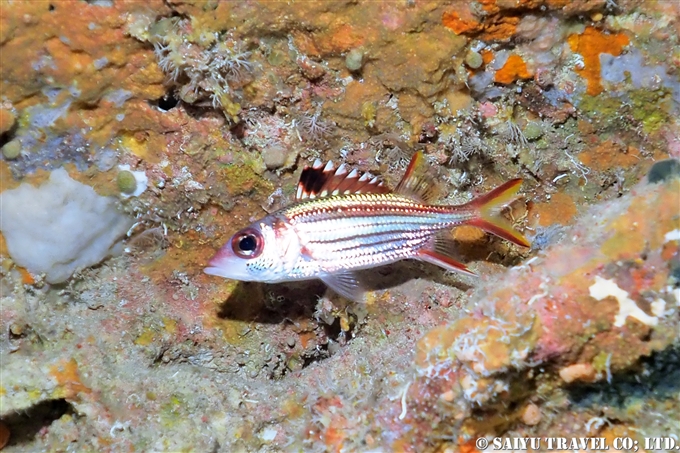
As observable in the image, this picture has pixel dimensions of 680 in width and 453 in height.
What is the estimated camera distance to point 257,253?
2.58 meters

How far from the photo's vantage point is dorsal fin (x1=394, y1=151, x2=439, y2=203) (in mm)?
2939

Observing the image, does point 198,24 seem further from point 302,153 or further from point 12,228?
point 12,228

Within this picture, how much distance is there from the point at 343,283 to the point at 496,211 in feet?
3.39

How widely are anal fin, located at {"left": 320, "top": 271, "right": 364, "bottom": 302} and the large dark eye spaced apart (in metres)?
0.46

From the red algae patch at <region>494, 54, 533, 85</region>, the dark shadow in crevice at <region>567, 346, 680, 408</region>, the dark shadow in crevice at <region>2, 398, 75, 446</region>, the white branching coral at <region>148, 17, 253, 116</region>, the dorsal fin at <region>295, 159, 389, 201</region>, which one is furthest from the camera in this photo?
the dark shadow in crevice at <region>2, 398, 75, 446</region>

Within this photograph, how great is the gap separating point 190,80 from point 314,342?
89.4 inches

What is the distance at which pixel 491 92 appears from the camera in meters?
3.08

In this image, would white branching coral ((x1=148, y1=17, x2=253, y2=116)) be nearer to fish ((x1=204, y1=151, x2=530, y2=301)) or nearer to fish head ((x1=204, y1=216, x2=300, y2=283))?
fish ((x1=204, y1=151, x2=530, y2=301))

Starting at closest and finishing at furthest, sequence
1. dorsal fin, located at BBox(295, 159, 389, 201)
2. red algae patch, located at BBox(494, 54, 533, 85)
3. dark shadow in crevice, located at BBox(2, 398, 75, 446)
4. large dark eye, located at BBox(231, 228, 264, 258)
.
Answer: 1. large dark eye, located at BBox(231, 228, 264, 258)
2. dorsal fin, located at BBox(295, 159, 389, 201)
3. red algae patch, located at BBox(494, 54, 533, 85)
4. dark shadow in crevice, located at BBox(2, 398, 75, 446)

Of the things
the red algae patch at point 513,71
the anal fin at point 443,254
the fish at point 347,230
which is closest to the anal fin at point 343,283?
the fish at point 347,230

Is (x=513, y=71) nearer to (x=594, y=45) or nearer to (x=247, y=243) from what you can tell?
(x=594, y=45)

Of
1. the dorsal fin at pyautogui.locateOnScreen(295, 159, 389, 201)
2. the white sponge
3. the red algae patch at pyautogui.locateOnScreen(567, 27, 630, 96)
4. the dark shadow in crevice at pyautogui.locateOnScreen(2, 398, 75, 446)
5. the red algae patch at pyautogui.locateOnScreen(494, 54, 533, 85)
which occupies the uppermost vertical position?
the red algae patch at pyautogui.locateOnScreen(567, 27, 630, 96)

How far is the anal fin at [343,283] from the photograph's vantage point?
2.80 meters

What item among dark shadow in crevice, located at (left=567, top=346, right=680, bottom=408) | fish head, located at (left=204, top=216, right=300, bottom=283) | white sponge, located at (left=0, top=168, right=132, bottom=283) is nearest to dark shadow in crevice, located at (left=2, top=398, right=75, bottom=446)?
white sponge, located at (left=0, top=168, right=132, bottom=283)
